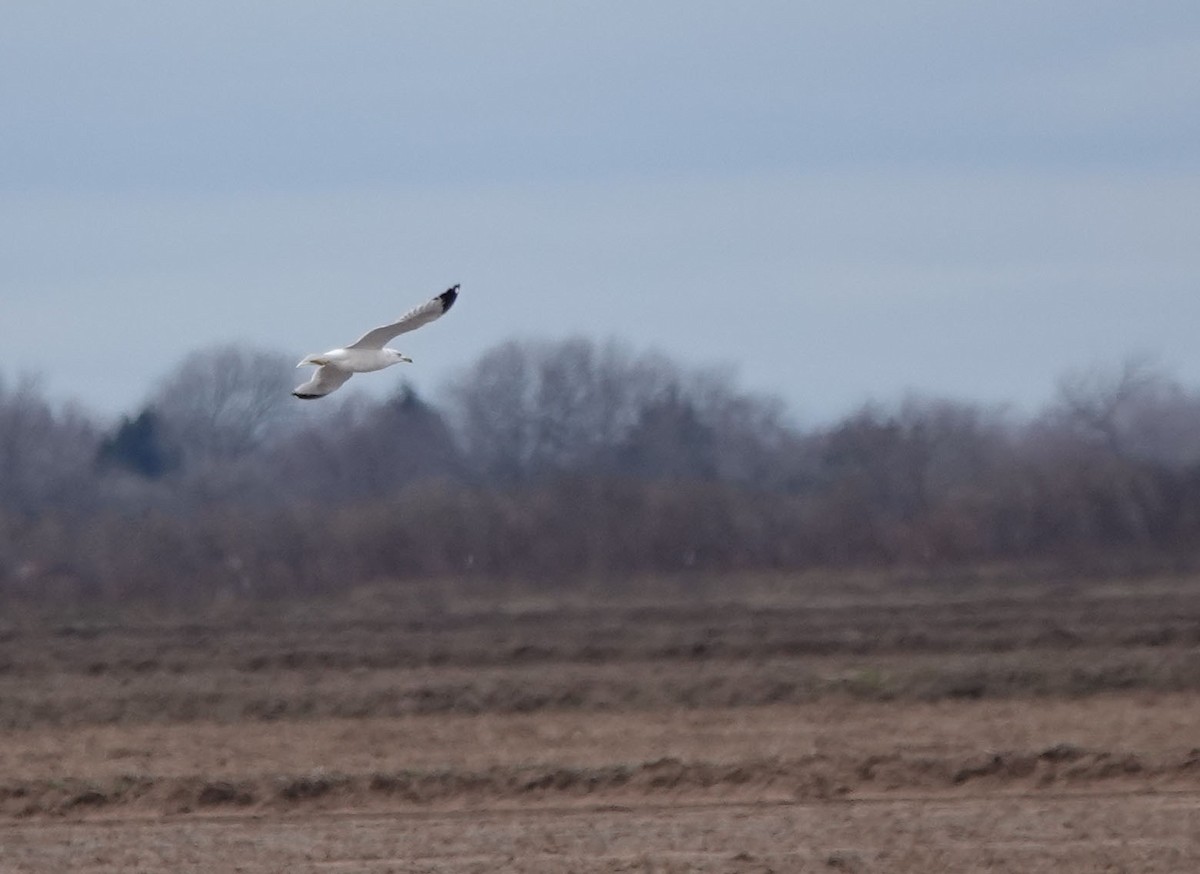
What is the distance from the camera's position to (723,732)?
1689 centimetres

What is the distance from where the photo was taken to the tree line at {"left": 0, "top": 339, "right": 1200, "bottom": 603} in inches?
1296

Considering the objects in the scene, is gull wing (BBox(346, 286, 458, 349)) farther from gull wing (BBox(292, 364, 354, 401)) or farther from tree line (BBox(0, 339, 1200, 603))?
tree line (BBox(0, 339, 1200, 603))

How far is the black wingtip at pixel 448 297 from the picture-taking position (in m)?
14.3

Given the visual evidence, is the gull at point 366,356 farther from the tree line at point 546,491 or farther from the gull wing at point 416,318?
the tree line at point 546,491

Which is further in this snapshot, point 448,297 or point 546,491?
point 546,491

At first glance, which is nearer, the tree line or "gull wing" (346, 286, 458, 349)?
"gull wing" (346, 286, 458, 349)

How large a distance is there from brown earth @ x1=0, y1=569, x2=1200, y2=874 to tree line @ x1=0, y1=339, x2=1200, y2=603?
6.75m

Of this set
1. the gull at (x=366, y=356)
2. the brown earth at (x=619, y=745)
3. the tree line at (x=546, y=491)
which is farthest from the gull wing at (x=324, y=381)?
the tree line at (x=546, y=491)

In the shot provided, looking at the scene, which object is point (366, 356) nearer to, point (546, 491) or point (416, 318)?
point (416, 318)

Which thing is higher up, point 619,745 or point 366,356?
point 366,356

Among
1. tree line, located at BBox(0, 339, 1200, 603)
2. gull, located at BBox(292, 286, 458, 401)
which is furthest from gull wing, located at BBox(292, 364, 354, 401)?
tree line, located at BBox(0, 339, 1200, 603)

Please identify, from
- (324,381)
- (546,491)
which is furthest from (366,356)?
(546,491)

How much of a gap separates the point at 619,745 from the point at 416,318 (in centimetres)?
410

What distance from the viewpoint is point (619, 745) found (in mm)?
16375
